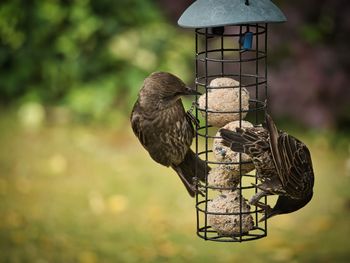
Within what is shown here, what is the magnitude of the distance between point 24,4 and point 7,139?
1854 millimetres

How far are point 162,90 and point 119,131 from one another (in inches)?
230

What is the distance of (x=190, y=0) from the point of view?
9688 mm

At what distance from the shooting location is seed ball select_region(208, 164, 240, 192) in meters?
4.41

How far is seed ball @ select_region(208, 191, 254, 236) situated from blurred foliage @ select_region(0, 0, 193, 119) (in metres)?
5.74

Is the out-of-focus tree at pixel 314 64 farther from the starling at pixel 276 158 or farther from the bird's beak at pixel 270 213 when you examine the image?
the starling at pixel 276 158

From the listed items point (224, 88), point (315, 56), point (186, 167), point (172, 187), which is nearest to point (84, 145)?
point (172, 187)

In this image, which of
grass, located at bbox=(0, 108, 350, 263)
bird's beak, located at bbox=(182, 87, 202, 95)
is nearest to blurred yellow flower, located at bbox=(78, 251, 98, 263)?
grass, located at bbox=(0, 108, 350, 263)

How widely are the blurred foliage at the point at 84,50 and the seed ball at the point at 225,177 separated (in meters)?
5.64

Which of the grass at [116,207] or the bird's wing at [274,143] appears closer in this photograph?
the bird's wing at [274,143]

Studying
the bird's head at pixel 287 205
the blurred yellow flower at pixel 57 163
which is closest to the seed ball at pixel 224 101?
the bird's head at pixel 287 205

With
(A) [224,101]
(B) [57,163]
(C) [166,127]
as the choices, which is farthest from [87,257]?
(A) [224,101]

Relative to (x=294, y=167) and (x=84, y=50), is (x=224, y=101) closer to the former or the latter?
(x=294, y=167)

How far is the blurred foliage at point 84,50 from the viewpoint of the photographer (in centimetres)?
1020

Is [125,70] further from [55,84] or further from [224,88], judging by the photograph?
[224,88]
